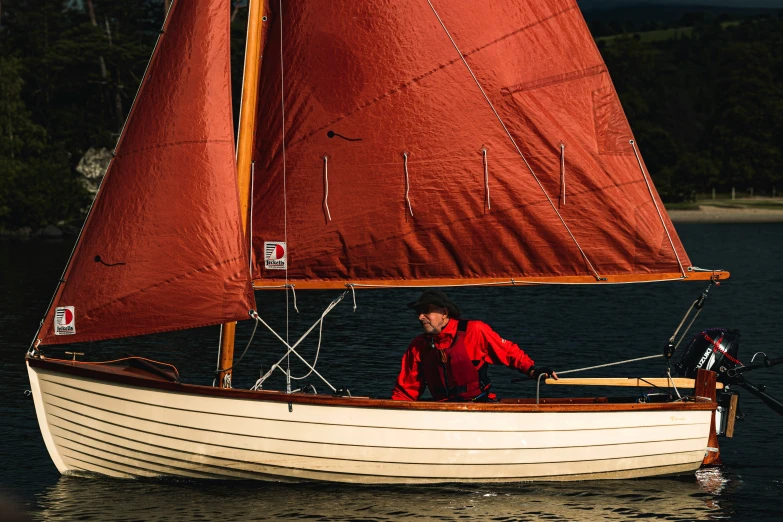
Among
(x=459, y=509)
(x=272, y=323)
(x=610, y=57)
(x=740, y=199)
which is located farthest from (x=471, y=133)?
(x=610, y=57)

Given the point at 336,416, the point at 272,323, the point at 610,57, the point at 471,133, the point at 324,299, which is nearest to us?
the point at 336,416

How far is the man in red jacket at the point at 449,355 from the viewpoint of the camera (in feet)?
42.3

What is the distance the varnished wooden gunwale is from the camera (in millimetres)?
12195

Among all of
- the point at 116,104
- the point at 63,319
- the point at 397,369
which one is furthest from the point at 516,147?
the point at 116,104

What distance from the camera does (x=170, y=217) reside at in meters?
12.6

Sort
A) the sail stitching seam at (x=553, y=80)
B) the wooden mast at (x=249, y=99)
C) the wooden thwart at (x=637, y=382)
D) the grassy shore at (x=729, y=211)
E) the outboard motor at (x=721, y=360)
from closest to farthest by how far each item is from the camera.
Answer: the wooden mast at (x=249, y=99) < the sail stitching seam at (x=553, y=80) < the wooden thwart at (x=637, y=382) < the outboard motor at (x=721, y=360) < the grassy shore at (x=729, y=211)

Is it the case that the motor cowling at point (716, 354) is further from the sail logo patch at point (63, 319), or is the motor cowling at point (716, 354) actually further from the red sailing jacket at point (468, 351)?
the sail logo patch at point (63, 319)

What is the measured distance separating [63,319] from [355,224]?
133 inches

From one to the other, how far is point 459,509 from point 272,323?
22712 millimetres

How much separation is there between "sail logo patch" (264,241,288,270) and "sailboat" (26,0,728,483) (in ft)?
0.05

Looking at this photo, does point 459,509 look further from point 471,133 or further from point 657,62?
point 657,62

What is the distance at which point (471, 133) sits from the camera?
13328mm

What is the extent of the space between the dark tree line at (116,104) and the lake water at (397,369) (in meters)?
28.9

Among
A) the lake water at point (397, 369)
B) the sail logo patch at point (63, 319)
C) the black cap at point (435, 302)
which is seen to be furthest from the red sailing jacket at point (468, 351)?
the sail logo patch at point (63, 319)
